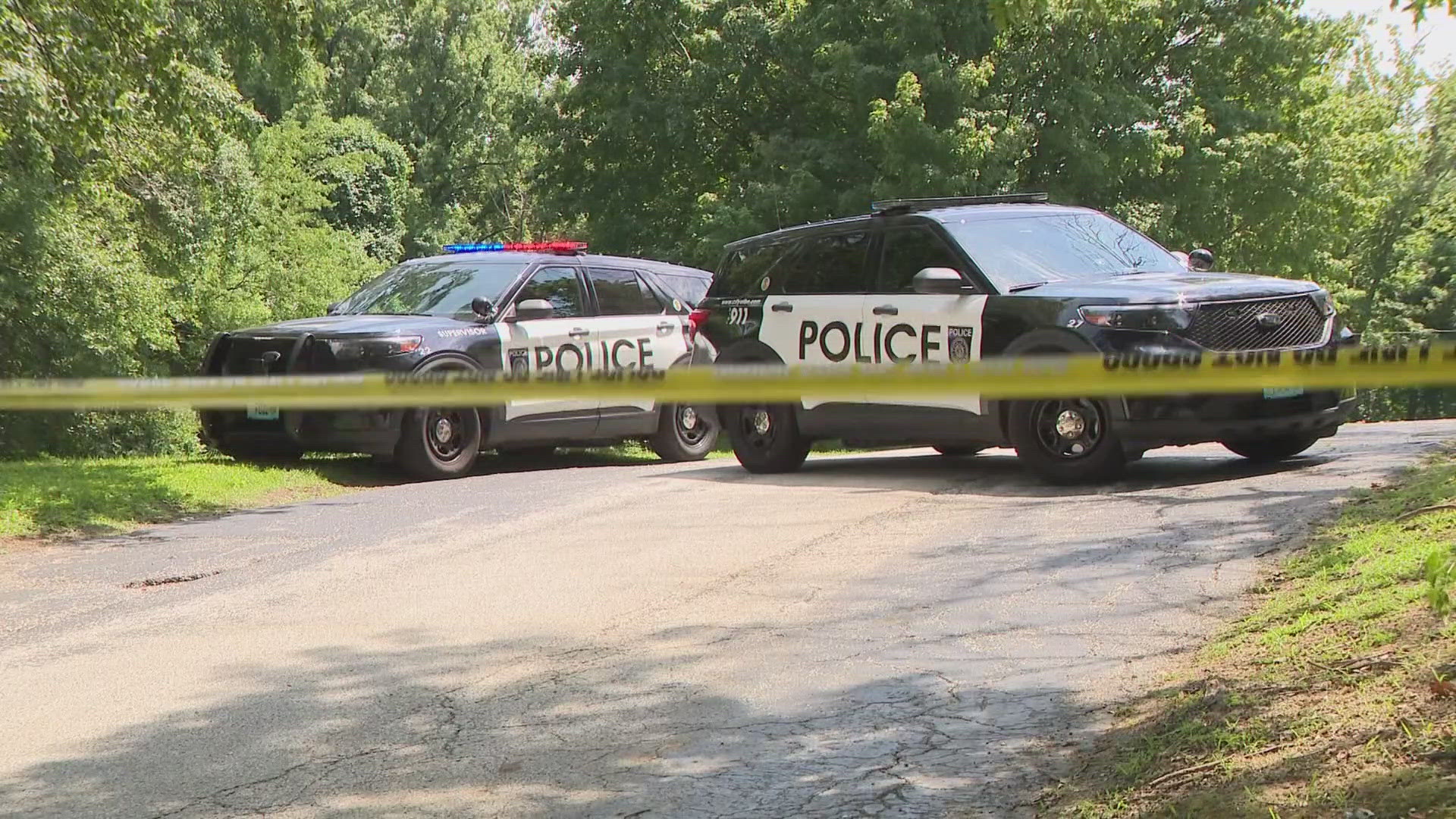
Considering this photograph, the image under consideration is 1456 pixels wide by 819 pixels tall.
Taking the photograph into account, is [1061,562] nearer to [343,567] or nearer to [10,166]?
[343,567]

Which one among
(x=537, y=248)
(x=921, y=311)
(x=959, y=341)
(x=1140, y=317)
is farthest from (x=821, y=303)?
(x=537, y=248)

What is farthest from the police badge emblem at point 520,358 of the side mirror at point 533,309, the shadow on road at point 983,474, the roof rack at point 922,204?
the roof rack at point 922,204

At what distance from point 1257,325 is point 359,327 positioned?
700 cm

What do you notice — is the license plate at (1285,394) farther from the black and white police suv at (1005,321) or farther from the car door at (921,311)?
the car door at (921,311)

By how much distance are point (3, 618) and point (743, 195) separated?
22831 millimetres

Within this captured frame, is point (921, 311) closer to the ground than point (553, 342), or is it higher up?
higher up

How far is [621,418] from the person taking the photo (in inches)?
571

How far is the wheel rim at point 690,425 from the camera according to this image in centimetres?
1500

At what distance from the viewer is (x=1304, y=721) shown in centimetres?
438

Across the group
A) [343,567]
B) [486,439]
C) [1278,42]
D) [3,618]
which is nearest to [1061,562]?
[343,567]

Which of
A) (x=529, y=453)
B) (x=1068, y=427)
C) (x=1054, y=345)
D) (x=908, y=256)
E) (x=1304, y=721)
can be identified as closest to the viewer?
(x=1304, y=721)

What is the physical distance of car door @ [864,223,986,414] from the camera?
408 inches

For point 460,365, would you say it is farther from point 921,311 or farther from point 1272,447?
point 1272,447

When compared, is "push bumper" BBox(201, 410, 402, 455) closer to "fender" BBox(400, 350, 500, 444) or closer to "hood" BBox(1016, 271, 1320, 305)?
"fender" BBox(400, 350, 500, 444)
